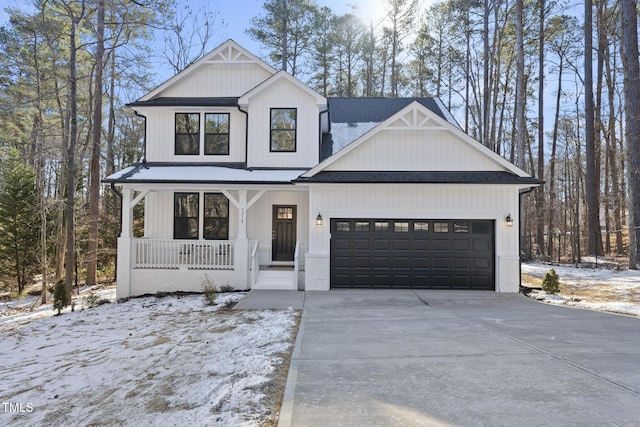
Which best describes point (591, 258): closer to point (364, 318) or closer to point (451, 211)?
point (451, 211)

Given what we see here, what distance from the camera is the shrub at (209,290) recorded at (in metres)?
8.97

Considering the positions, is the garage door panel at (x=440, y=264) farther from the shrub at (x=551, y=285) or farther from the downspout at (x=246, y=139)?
the downspout at (x=246, y=139)

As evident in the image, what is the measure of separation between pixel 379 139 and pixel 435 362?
7137 millimetres

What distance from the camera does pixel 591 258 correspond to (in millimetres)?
17672

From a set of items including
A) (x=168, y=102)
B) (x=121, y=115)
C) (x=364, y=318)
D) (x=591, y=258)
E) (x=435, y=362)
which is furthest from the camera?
(x=121, y=115)

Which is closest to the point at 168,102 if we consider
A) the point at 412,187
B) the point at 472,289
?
the point at 412,187

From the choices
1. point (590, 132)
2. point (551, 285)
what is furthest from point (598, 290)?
point (590, 132)

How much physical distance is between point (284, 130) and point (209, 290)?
573 centimetres

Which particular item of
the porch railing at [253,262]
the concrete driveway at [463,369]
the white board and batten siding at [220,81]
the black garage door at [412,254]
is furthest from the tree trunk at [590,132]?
the porch railing at [253,262]

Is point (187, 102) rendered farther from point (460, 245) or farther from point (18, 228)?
point (460, 245)

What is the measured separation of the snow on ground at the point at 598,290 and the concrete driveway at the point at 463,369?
1.11 meters

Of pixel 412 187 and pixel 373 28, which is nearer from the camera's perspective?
pixel 412 187

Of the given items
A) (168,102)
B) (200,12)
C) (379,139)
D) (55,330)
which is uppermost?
(200,12)

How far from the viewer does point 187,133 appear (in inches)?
490
